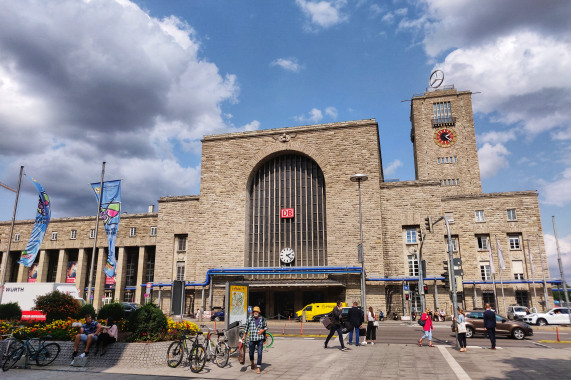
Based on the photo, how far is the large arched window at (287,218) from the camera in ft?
126

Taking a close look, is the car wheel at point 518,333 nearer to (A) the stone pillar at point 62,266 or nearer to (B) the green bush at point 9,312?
(B) the green bush at point 9,312

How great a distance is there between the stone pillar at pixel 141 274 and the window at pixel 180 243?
7.29 m

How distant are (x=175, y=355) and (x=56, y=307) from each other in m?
8.60

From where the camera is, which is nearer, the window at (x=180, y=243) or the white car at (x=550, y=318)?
the white car at (x=550, y=318)

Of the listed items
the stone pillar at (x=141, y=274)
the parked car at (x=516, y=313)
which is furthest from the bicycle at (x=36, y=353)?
the stone pillar at (x=141, y=274)

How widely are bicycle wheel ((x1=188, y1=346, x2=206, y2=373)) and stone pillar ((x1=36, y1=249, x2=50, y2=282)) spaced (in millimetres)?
47675

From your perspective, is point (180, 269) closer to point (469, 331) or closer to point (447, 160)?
point (469, 331)

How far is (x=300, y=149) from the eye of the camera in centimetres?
3981

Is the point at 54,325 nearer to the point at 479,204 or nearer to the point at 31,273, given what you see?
the point at 479,204

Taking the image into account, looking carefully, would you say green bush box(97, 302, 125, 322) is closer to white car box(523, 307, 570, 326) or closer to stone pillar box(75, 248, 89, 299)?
white car box(523, 307, 570, 326)

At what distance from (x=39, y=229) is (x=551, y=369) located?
90.9 ft

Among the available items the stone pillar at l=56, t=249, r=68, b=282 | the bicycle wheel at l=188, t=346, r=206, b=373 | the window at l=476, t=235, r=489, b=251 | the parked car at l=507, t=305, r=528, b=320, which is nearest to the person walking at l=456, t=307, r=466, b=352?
the bicycle wheel at l=188, t=346, r=206, b=373

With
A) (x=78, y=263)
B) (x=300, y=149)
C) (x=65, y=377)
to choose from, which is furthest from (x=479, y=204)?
(x=78, y=263)

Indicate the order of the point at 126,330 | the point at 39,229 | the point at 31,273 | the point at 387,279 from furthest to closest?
the point at 31,273
the point at 387,279
the point at 39,229
the point at 126,330
